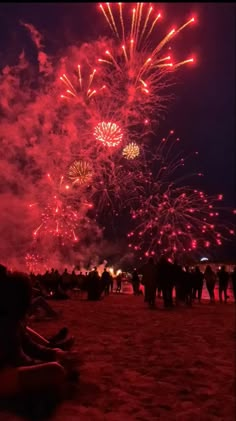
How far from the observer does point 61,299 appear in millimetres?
17297

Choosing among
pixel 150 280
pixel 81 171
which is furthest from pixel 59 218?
pixel 150 280

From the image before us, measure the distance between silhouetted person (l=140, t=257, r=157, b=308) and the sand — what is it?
12.2 feet

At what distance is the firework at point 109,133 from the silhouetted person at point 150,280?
617 cm

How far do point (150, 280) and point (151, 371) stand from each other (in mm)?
8362

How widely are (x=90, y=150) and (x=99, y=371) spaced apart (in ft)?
50.9

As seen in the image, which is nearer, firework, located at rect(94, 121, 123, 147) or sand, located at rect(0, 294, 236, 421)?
sand, located at rect(0, 294, 236, 421)

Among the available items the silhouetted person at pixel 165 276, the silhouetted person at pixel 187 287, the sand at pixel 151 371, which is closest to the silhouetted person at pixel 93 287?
the silhouetted person at pixel 187 287

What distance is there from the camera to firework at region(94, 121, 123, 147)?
17.9 metres

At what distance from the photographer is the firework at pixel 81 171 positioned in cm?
2016

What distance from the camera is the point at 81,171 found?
2030 centimetres

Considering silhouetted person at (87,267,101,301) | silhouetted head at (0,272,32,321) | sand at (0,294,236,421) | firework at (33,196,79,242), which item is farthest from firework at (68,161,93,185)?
silhouetted head at (0,272,32,321)

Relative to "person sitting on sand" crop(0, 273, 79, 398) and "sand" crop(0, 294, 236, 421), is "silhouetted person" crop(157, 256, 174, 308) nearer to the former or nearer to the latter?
"sand" crop(0, 294, 236, 421)

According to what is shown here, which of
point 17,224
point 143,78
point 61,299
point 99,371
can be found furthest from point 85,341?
point 17,224

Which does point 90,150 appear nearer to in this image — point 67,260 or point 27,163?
point 27,163
